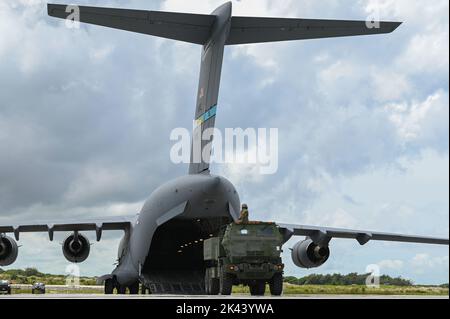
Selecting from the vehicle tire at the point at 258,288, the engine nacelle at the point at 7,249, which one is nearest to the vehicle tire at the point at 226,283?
the vehicle tire at the point at 258,288

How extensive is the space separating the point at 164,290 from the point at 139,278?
1.29 m

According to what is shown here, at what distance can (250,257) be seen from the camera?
13.9 metres

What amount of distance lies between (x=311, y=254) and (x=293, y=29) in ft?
23.9

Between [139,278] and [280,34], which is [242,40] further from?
[139,278]

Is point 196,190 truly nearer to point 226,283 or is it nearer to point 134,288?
point 226,283

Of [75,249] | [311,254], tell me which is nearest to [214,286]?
[311,254]

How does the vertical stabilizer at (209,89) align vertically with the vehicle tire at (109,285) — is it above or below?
above

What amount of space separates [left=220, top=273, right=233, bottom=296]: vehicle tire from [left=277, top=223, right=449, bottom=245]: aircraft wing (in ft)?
18.8

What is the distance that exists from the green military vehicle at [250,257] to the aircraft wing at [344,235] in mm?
5312

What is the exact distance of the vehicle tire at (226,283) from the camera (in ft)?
45.6

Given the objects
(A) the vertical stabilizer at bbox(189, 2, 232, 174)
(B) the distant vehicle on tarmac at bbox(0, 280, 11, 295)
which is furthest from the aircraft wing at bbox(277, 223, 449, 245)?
(B) the distant vehicle on tarmac at bbox(0, 280, 11, 295)

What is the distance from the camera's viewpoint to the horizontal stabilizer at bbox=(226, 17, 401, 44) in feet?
52.7

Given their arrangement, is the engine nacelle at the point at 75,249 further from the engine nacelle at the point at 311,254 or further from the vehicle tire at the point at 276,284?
the vehicle tire at the point at 276,284
